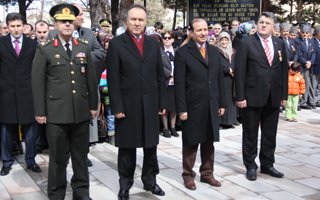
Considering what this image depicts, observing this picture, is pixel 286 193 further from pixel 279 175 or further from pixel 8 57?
pixel 8 57

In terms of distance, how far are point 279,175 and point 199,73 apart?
172 cm

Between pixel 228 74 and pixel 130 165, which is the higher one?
pixel 228 74

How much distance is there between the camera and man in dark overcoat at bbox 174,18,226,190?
4.90 metres

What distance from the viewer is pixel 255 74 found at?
5.33 m

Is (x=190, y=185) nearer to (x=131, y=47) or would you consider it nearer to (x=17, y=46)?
(x=131, y=47)

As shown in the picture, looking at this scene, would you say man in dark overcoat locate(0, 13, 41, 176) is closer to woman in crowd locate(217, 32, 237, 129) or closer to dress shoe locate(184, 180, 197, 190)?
dress shoe locate(184, 180, 197, 190)

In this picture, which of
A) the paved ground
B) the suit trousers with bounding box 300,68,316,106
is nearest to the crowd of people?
the paved ground

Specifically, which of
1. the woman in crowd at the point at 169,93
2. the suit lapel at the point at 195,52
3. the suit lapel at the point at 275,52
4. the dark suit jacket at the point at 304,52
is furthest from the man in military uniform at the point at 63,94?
the dark suit jacket at the point at 304,52

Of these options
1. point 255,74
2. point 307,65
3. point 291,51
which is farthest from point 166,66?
point 307,65

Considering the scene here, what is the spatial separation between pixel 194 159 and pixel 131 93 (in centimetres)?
117

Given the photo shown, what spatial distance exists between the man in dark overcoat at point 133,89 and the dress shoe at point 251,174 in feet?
4.55

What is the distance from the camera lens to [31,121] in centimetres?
577

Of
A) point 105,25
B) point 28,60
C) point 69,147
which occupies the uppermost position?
point 105,25

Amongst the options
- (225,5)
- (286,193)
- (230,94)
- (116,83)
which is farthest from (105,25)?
(225,5)
